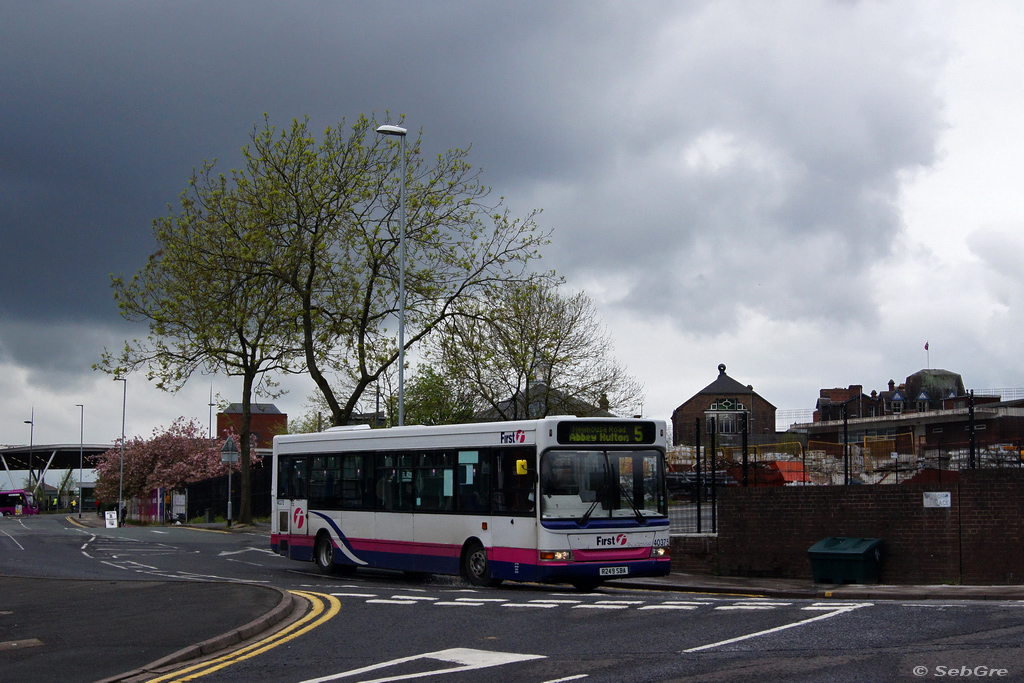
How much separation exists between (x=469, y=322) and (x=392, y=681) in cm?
2390

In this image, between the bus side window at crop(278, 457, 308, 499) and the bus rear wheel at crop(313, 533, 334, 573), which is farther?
the bus side window at crop(278, 457, 308, 499)

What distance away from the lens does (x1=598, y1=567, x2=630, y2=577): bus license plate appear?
16.4 metres

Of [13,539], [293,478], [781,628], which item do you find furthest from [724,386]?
[781,628]

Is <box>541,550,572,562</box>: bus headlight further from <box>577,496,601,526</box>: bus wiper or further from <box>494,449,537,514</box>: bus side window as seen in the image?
<box>494,449,537,514</box>: bus side window

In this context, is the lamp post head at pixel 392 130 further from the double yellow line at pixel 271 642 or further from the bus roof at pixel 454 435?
the double yellow line at pixel 271 642

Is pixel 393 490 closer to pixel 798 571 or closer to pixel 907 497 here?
pixel 798 571

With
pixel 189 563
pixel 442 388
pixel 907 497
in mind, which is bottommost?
pixel 189 563

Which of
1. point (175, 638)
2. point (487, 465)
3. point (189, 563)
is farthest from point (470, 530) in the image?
point (189, 563)

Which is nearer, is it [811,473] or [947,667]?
[947,667]

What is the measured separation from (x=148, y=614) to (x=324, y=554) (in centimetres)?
781

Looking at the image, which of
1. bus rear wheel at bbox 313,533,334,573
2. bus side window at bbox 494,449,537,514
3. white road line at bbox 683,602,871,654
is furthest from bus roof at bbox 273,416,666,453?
white road line at bbox 683,602,871,654

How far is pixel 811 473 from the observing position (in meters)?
22.3

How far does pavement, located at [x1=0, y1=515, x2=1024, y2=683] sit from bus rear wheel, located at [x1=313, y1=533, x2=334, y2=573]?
13.2 feet

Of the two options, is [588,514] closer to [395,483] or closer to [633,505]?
[633,505]
